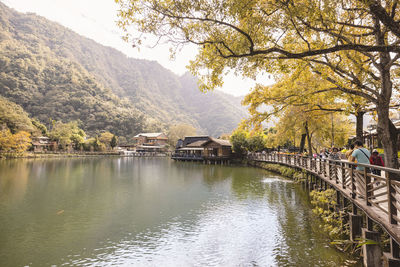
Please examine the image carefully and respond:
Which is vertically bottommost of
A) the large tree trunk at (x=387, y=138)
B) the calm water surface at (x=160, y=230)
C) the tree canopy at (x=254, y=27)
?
the calm water surface at (x=160, y=230)

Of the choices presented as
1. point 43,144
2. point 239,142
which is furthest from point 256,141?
point 43,144

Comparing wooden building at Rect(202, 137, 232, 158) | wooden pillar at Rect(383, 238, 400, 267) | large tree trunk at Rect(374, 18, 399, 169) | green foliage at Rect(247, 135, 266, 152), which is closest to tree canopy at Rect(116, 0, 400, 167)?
large tree trunk at Rect(374, 18, 399, 169)

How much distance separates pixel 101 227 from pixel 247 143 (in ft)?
127

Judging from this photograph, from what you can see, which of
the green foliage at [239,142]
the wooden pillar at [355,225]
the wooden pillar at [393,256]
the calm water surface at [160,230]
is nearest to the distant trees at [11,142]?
the calm water surface at [160,230]

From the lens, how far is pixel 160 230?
34.4 feet

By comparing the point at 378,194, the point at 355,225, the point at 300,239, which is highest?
the point at 378,194

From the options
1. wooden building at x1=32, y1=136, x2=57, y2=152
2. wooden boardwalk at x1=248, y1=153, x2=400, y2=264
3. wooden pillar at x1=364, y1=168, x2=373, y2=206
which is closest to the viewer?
wooden boardwalk at x1=248, y1=153, x2=400, y2=264

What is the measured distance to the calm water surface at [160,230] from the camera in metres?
7.84

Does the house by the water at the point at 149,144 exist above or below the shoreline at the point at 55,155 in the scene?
above

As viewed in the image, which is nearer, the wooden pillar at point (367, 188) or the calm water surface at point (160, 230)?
the wooden pillar at point (367, 188)

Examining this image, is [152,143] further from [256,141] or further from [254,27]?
[254,27]

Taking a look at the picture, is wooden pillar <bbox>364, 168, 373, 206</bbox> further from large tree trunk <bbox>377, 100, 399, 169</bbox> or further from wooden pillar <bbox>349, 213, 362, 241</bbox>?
large tree trunk <bbox>377, 100, 399, 169</bbox>

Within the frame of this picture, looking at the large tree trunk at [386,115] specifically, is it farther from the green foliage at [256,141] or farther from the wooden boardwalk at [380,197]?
the green foliage at [256,141]

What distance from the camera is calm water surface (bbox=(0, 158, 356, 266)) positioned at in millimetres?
7844
